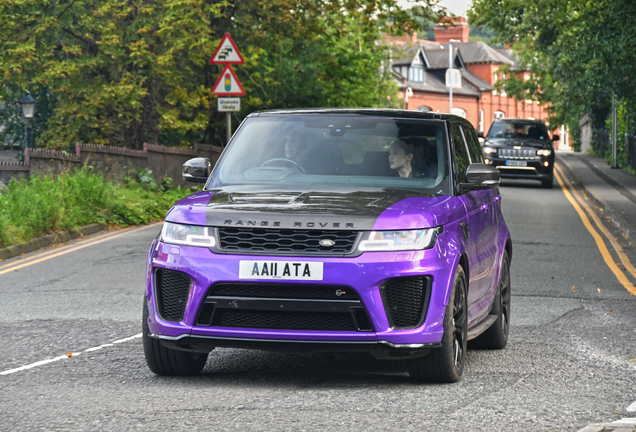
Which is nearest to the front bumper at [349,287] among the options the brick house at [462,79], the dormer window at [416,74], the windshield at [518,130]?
the windshield at [518,130]

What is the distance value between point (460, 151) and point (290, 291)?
223 centimetres

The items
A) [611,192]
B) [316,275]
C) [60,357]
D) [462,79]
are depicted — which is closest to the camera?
[316,275]

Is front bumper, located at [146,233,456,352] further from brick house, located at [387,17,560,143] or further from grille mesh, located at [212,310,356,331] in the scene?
brick house, located at [387,17,560,143]

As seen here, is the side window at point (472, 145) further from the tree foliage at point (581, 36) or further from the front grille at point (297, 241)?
the tree foliage at point (581, 36)

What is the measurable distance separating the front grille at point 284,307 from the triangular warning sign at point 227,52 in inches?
550

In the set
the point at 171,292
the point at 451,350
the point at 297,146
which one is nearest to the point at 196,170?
the point at 297,146

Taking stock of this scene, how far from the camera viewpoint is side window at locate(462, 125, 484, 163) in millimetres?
7766

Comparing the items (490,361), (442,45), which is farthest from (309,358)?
(442,45)

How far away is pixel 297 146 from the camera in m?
6.89

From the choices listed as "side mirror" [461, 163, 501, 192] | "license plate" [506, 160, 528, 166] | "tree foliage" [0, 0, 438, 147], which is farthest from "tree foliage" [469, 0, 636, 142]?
"side mirror" [461, 163, 501, 192]

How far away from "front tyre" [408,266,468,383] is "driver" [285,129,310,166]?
142cm

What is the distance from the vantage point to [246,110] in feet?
97.2

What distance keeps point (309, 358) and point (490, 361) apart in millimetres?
1275

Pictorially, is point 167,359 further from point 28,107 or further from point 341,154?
point 28,107
